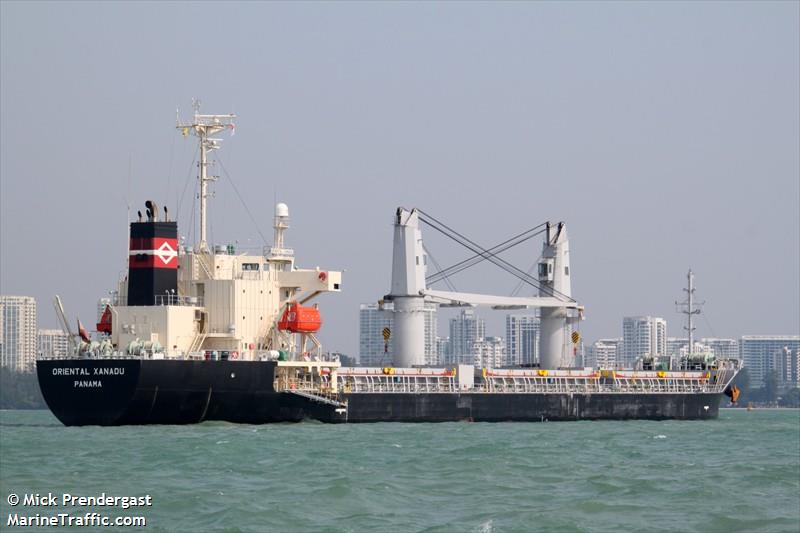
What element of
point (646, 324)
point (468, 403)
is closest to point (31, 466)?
point (468, 403)

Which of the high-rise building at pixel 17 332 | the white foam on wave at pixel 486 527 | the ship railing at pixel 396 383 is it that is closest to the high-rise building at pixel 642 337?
the high-rise building at pixel 17 332

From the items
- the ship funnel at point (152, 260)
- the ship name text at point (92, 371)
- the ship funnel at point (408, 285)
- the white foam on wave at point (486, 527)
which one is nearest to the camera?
the white foam on wave at point (486, 527)

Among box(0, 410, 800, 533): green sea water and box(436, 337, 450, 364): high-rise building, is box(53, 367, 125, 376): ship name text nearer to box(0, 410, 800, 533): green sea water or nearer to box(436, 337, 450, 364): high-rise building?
box(0, 410, 800, 533): green sea water

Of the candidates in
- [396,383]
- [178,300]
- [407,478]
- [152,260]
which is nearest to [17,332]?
[396,383]

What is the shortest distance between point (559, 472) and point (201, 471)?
9.35 metres

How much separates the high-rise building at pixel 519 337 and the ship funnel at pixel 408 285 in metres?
65.4

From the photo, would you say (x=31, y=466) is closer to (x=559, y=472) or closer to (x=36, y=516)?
(x=36, y=516)

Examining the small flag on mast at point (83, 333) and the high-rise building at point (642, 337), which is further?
the high-rise building at point (642, 337)

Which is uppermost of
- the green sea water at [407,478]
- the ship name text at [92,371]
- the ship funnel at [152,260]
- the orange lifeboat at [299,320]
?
the ship funnel at [152,260]

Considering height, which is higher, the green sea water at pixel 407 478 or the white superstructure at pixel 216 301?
the white superstructure at pixel 216 301

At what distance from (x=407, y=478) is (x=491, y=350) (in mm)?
122165

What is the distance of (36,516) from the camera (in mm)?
29141

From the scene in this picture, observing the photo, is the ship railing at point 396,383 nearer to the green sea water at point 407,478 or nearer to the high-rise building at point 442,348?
the green sea water at point 407,478

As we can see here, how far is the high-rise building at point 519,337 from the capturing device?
141 meters
